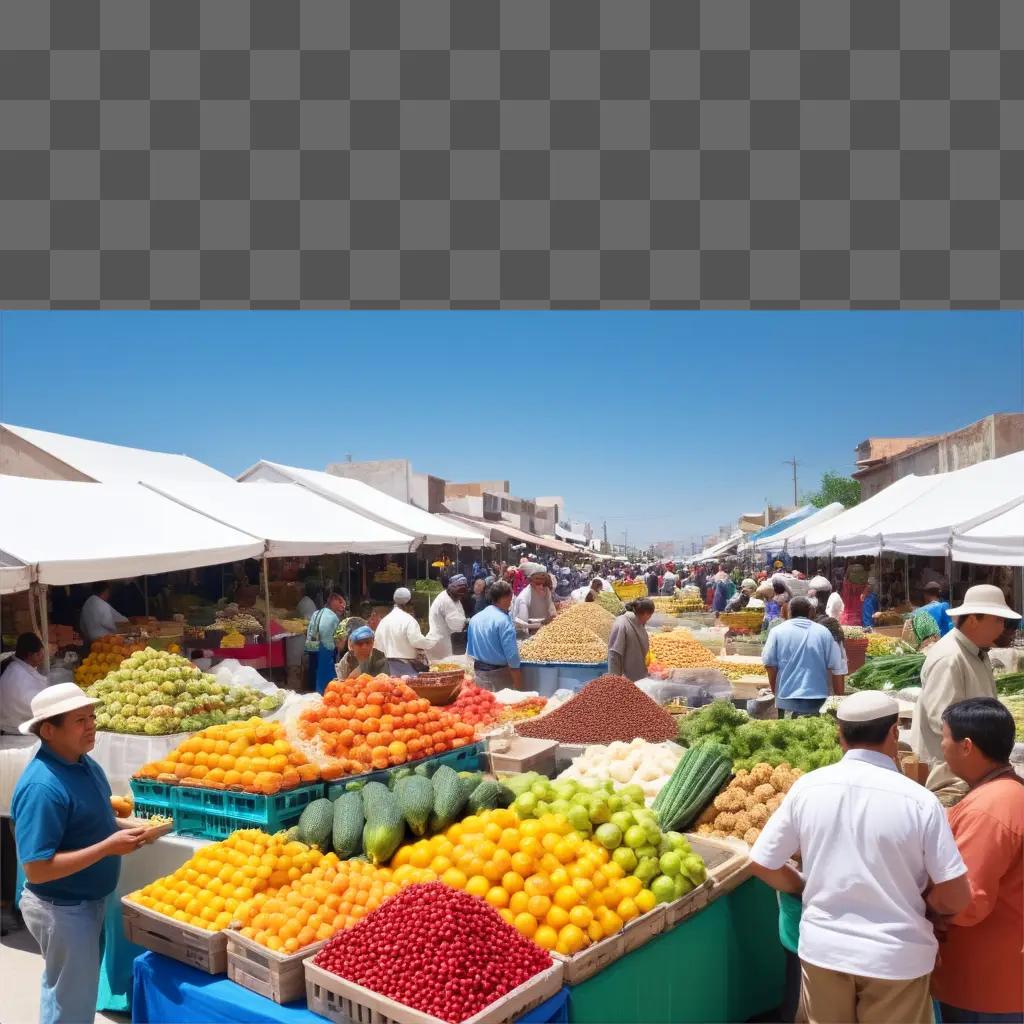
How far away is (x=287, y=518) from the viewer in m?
11.3

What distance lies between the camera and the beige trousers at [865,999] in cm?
229

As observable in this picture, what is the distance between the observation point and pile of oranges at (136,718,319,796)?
3.72 m

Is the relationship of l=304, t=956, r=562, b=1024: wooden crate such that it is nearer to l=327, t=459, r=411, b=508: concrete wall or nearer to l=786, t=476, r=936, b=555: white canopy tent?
l=786, t=476, r=936, b=555: white canopy tent

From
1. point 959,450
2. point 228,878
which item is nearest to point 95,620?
point 228,878

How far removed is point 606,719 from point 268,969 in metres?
3.30

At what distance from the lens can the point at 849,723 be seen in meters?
2.38

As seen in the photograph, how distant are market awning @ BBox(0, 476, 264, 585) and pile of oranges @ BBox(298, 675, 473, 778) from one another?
333 centimetres

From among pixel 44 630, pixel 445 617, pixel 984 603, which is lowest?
pixel 445 617

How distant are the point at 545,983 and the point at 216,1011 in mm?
1215

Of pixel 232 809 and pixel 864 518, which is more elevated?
pixel 864 518

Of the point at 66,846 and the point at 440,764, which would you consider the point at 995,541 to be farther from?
the point at 66,846

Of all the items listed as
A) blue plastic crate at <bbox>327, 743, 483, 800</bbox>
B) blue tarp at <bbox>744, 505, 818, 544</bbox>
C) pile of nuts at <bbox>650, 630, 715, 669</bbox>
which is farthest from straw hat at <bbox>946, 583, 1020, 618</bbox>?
blue tarp at <bbox>744, 505, 818, 544</bbox>

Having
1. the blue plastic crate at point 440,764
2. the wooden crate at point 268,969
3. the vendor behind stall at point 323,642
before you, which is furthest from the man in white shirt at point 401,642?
the wooden crate at point 268,969

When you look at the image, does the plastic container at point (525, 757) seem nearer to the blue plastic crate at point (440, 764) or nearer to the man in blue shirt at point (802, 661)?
the blue plastic crate at point (440, 764)
